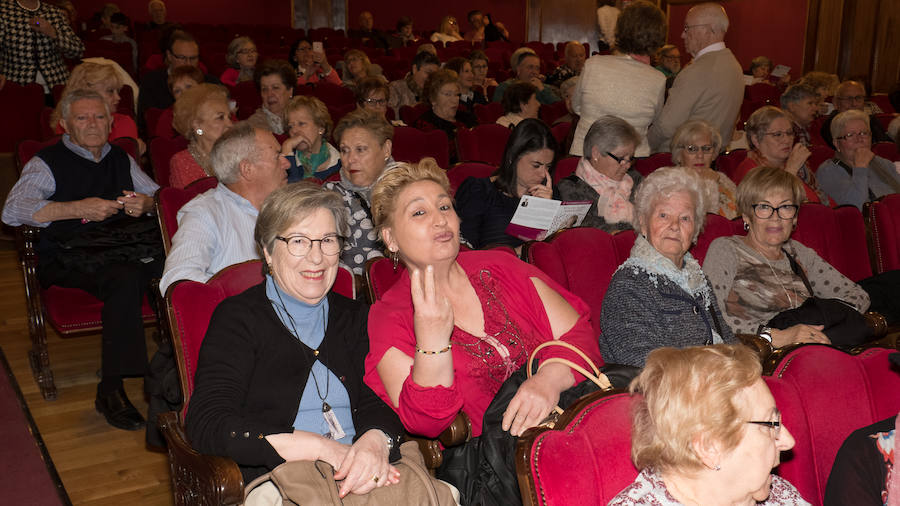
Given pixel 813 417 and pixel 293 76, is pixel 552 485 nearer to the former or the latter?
pixel 813 417

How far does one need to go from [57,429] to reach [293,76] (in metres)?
2.88

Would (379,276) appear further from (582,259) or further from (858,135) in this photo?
(858,135)

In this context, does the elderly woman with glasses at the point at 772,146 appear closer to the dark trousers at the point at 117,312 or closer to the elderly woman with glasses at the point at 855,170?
the elderly woman with glasses at the point at 855,170

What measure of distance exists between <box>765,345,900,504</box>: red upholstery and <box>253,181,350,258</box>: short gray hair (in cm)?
114

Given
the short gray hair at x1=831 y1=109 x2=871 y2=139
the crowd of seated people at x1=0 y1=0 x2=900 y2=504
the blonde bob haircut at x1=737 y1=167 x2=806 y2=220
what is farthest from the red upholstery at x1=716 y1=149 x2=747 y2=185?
the blonde bob haircut at x1=737 y1=167 x2=806 y2=220

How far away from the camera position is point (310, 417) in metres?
1.89

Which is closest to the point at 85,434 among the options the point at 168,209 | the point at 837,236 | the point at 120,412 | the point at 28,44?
the point at 120,412

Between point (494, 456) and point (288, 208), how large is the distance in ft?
2.59

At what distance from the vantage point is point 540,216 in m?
3.20

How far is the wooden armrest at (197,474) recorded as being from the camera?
161cm

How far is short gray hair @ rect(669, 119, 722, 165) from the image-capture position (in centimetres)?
386

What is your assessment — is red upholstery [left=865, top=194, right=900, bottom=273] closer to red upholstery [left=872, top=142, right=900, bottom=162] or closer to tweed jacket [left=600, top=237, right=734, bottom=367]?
tweed jacket [left=600, top=237, right=734, bottom=367]

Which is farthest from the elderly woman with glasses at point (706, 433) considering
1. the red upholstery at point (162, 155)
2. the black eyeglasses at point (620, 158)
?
the red upholstery at point (162, 155)

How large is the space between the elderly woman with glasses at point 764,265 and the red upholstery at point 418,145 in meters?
2.40
